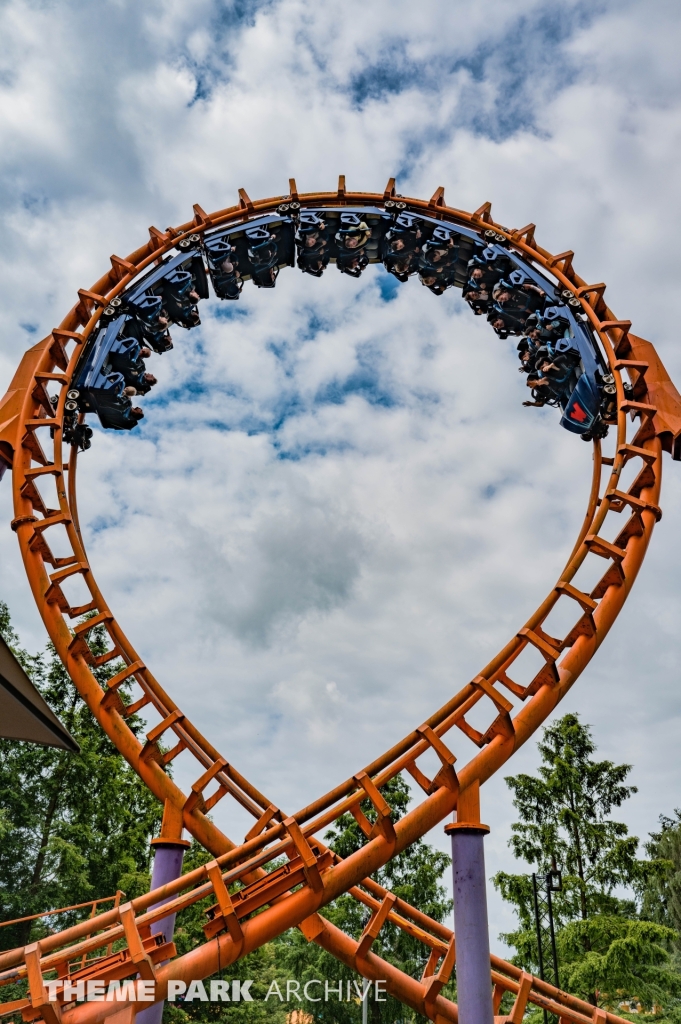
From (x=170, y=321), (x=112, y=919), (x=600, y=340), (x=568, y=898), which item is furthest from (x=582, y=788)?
(x=112, y=919)

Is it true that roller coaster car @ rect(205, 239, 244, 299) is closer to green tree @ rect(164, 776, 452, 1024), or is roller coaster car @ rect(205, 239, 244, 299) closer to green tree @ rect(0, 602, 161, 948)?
green tree @ rect(0, 602, 161, 948)

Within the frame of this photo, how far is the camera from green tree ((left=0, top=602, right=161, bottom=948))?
16656 millimetres

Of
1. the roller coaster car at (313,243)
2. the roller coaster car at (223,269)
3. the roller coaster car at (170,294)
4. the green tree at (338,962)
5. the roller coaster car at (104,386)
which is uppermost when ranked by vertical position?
the roller coaster car at (313,243)

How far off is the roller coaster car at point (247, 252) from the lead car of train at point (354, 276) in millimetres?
11

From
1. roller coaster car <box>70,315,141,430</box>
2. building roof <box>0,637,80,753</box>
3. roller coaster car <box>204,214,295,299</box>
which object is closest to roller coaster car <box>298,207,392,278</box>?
roller coaster car <box>204,214,295,299</box>

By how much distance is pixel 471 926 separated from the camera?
5.21m

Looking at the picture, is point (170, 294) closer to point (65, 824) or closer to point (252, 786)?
point (252, 786)

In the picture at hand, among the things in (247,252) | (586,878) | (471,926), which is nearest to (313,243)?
(247,252)

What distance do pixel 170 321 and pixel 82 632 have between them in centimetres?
382

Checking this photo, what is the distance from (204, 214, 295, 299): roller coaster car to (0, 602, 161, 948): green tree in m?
11.4

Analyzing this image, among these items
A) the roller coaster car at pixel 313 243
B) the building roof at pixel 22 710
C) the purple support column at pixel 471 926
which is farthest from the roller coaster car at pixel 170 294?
the purple support column at pixel 471 926

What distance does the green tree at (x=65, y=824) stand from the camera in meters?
16.7

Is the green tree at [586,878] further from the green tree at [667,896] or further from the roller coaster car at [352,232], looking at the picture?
the roller coaster car at [352,232]

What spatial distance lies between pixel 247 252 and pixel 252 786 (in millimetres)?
5716
